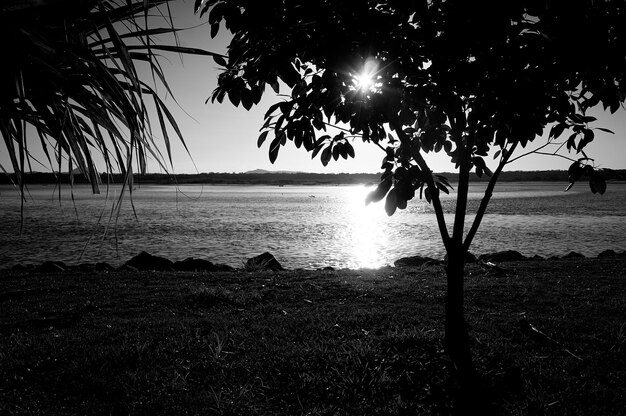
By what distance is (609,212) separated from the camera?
95.3ft

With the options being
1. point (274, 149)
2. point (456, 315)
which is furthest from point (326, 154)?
point (456, 315)

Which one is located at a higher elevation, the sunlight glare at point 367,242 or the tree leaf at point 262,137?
the tree leaf at point 262,137

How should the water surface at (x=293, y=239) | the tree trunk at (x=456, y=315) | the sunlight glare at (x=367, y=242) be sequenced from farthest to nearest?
the water surface at (x=293, y=239)
the sunlight glare at (x=367, y=242)
the tree trunk at (x=456, y=315)

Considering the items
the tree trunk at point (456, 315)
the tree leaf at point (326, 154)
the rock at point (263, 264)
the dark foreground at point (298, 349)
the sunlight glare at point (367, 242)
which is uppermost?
the tree leaf at point (326, 154)

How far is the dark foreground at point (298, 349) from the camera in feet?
12.1

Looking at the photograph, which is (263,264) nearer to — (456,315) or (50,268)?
(50,268)

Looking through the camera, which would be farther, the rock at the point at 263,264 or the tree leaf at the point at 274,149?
the rock at the point at 263,264

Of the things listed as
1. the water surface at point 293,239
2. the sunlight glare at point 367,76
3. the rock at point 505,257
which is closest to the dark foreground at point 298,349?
the sunlight glare at point 367,76

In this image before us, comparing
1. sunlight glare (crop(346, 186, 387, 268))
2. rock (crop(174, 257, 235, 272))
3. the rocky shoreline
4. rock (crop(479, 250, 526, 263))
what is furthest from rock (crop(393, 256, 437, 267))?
rock (crop(174, 257, 235, 272))

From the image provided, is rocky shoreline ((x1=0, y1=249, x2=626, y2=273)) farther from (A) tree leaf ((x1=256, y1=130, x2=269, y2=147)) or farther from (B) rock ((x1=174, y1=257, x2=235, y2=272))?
(A) tree leaf ((x1=256, y1=130, x2=269, y2=147))

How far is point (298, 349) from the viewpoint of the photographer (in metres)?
4.83

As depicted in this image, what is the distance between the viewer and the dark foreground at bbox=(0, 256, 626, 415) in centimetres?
368

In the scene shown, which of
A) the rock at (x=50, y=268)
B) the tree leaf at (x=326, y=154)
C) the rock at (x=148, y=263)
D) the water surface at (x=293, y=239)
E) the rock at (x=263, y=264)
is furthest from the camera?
the water surface at (x=293, y=239)

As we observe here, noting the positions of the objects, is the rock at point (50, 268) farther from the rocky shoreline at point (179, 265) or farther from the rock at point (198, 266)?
the rock at point (198, 266)
